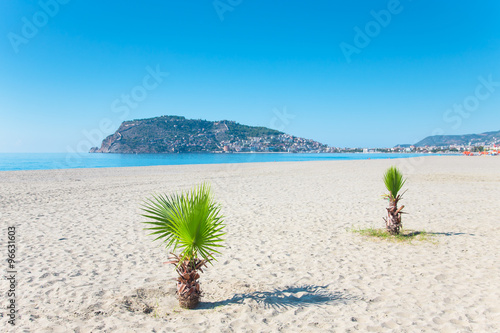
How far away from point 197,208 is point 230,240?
12.8ft

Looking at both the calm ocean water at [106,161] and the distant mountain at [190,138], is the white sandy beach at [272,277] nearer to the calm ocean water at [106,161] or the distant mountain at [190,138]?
the calm ocean water at [106,161]

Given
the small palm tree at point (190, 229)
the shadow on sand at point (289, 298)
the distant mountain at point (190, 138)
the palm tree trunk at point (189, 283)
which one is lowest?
the shadow on sand at point (289, 298)

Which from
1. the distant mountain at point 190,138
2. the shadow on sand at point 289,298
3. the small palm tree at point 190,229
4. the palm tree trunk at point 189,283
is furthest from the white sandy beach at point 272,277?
the distant mountain at point 190,138

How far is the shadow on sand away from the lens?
402 centimetres

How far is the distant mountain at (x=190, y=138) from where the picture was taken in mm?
149625

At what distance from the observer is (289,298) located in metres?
4.22

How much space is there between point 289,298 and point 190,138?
159m

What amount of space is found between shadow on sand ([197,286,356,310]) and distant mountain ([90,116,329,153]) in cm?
14570

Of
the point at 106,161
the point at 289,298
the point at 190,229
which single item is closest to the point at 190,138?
the point at 106,161

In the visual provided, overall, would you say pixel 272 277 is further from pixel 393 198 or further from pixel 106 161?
A: pixel 106 161

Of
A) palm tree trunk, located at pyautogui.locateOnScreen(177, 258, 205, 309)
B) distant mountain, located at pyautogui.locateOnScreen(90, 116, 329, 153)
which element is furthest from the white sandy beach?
distant mountain, located at pyautogui.locateOnScreen(90, 116, 329, 153)

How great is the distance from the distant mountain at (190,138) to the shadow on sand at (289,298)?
478 ft

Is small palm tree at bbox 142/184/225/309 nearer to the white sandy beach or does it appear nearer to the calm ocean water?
the white sandy beach

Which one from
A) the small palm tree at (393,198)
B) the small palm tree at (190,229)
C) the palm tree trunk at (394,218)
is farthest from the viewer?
the palm tree trunk at (394,218)
